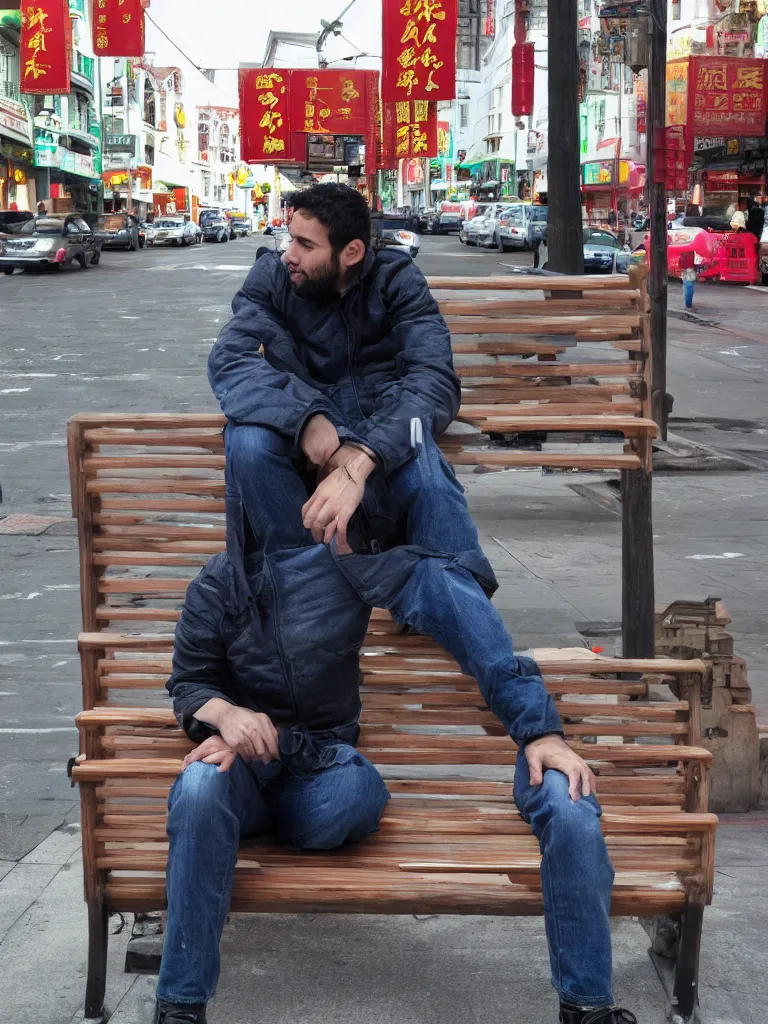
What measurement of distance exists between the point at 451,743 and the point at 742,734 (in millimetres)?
1399

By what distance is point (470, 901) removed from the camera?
2850mm

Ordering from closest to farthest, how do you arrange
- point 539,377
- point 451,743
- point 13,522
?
1. point 451,743
2. point 539,377
3. point 13,522

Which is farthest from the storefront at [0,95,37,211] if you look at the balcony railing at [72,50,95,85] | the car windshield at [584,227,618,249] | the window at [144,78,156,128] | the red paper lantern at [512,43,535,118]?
the window at [144,78,156,128]

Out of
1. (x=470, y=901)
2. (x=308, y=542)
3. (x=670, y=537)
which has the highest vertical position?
(x=308, y=542)

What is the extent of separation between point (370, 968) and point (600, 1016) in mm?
767

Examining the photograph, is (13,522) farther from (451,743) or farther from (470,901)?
(470,901)

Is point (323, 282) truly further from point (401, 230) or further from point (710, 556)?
point (401, 230)

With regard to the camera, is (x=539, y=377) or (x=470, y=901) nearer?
(x=470, y=901)

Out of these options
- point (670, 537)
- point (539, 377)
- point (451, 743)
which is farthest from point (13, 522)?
point (451, 743)

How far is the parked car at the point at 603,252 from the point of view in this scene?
3491 centimetres

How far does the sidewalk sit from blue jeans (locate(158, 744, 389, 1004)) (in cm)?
38

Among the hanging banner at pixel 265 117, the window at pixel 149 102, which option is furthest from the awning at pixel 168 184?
the hanging banner at pixel 265 117

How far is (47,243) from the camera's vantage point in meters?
35.5

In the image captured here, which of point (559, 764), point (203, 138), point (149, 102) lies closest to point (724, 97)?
point (559, 764)
